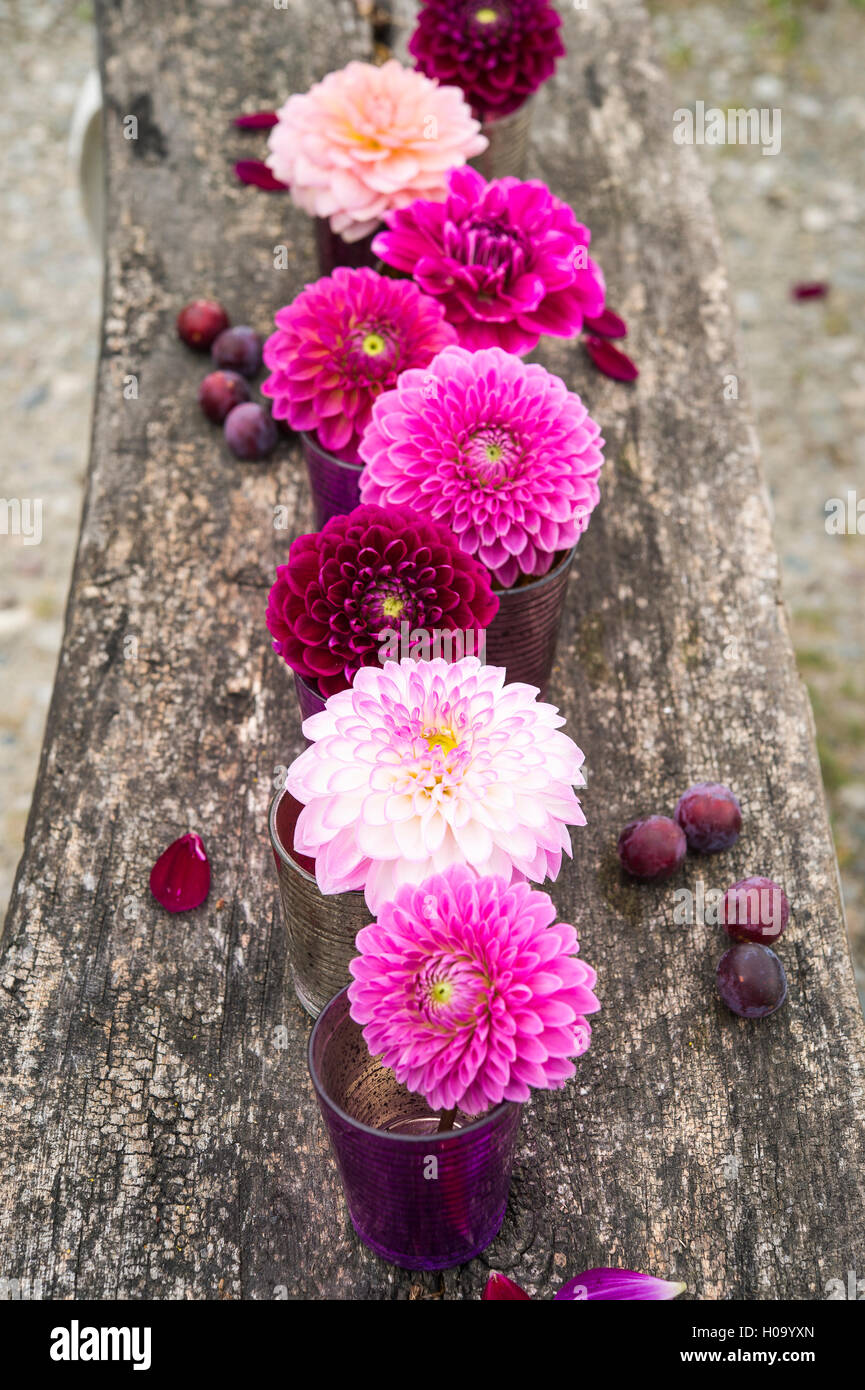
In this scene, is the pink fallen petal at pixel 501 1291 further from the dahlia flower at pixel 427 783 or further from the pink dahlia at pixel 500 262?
the pink dahlia at pixel 500 262

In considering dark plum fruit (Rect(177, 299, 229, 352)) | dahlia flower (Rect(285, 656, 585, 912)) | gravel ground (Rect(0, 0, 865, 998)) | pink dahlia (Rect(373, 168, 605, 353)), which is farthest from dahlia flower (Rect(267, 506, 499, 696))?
gravel ground (Rect(0, 0, 865, 998))

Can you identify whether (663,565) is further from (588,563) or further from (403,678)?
(403,678)

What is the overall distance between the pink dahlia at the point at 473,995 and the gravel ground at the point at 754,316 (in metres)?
1.54

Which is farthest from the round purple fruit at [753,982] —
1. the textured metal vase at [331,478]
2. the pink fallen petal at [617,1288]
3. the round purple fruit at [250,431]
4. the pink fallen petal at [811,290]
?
the pink fallen petal at [811,290]

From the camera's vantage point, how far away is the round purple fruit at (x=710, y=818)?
41.8 inches

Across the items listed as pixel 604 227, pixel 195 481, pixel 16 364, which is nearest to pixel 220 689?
pixel 195 481

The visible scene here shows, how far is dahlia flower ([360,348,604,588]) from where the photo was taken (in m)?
0.95

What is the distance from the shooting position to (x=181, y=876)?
1.04m

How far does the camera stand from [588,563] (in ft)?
4.25

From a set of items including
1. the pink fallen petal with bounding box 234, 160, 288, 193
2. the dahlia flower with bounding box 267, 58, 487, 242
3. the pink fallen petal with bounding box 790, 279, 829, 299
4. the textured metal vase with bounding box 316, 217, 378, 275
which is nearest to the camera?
the dahlia flower with bounding box 267, 58, 487, 242

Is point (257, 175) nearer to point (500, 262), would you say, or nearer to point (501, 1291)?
point (500, 262)

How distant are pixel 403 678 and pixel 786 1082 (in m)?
0.46

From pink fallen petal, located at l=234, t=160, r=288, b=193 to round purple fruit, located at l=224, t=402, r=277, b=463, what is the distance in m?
0.44

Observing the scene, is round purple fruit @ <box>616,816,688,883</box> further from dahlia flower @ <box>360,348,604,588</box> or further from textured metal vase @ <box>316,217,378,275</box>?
textured metal vase @ <box>316,217,378,275</box>
